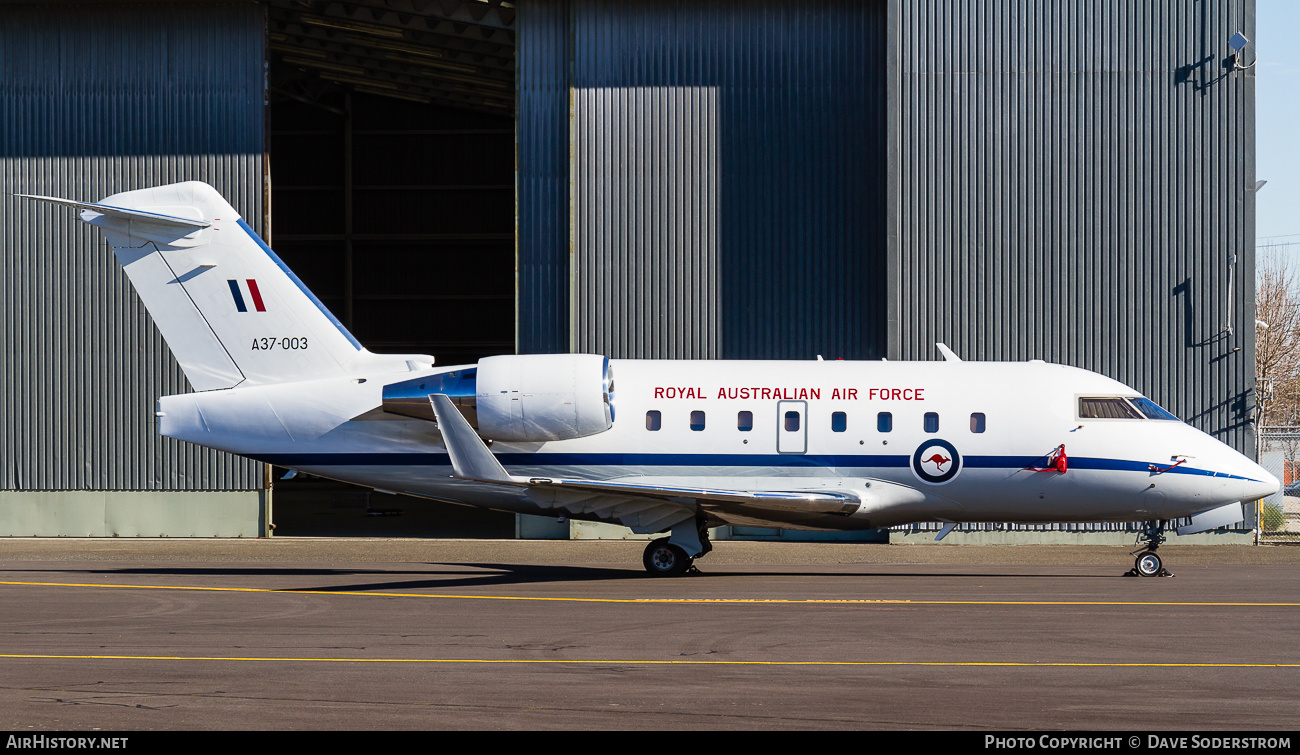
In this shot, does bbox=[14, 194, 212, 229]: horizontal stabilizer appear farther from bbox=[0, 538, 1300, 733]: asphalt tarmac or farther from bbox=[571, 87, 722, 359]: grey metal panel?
bbox=[571, 87, 722, 359]: grey metal panel

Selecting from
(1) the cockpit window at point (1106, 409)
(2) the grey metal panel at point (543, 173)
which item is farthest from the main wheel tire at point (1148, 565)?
(2) the grey metal panel at point (543, 173)

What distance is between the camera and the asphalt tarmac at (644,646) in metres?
8.55

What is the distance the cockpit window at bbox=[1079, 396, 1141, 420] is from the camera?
17406mm

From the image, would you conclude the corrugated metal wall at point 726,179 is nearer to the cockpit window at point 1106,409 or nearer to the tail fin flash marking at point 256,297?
the cockpit window at point 1106,409

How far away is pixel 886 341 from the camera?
973 inches

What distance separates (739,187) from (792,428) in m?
9.27

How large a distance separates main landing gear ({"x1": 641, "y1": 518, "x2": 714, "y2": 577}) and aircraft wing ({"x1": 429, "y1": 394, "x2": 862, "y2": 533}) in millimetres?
274

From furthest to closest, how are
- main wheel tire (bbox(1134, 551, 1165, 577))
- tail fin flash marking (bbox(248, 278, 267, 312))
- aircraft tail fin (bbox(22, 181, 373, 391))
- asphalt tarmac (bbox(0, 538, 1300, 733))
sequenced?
tail fin flash marking (bbox(248, 278, 267, 312)), aircraft tail fin (bbox(22, 181, 373, 391)), main wheel tire (bbox(1134, 551, 1165, 577)), asphalt tarmac (bbox(0, 538, 1300, 733))

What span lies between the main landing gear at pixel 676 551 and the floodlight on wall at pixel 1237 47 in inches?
585

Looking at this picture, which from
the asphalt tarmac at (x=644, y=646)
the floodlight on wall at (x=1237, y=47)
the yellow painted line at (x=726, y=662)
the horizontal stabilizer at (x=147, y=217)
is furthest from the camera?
the floodlight on wall at (x=1237, y=47)

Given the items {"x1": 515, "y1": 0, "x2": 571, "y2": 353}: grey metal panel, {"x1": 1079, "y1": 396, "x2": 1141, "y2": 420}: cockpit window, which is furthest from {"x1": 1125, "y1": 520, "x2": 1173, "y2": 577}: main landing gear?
{"x1": 515, "y1": 0, "x2": 571, "y2": 353}: grey metal panel

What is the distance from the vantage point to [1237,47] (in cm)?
2339

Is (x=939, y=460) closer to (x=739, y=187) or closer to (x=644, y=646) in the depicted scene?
(x=644, y=646)

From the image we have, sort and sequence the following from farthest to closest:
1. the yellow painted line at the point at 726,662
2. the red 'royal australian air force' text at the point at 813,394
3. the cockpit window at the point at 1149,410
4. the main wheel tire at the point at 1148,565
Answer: the main wheel tire at the point at 1148,565
the red 'royal australian air force' text at the point at 813,394
the cockpit window at the point at 1149,410
the yellow painted line at the point at 726,662
